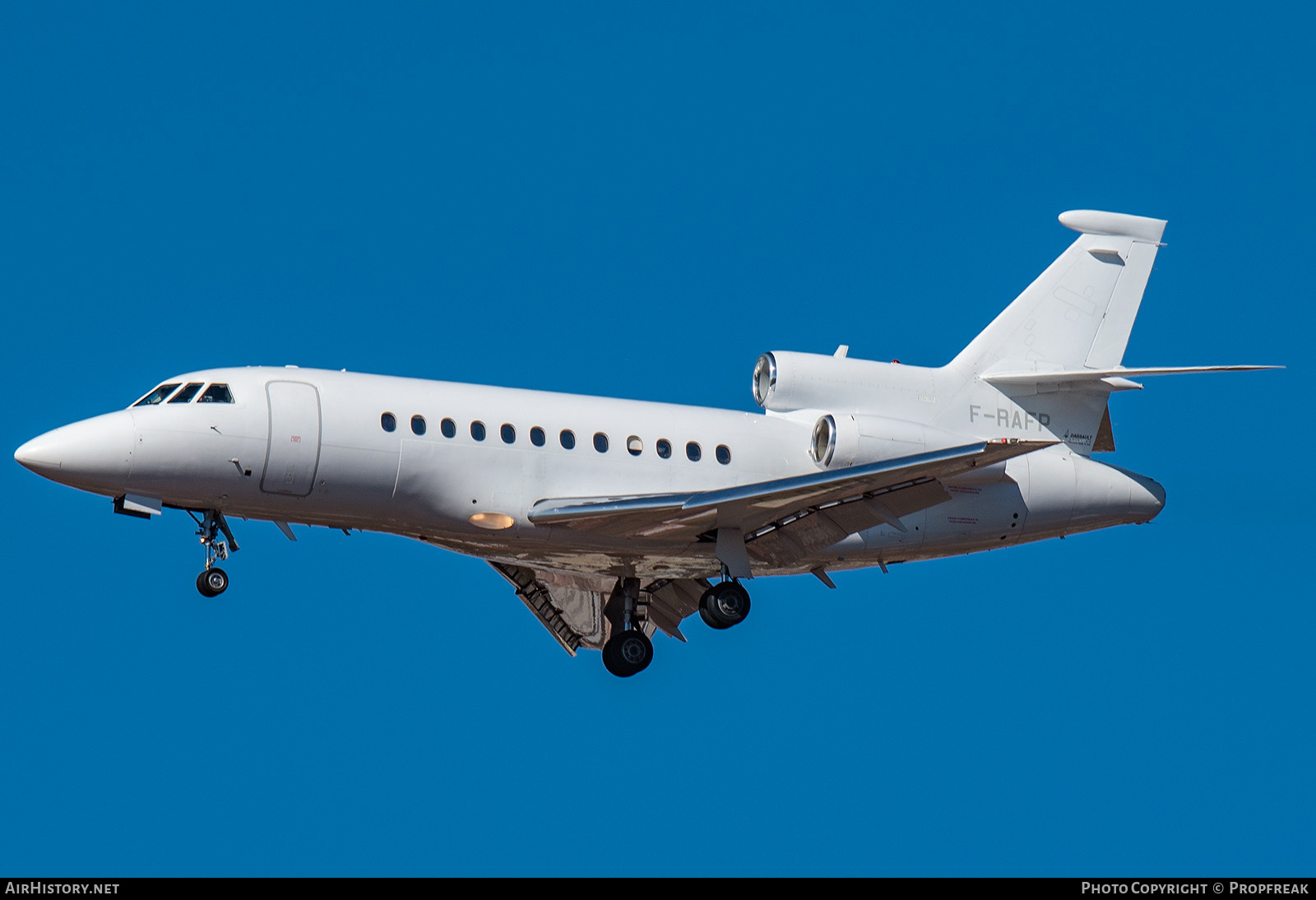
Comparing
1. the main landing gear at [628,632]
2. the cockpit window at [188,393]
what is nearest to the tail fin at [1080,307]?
the main landing gear at [628,632]

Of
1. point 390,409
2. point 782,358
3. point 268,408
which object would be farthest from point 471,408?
point 782,358

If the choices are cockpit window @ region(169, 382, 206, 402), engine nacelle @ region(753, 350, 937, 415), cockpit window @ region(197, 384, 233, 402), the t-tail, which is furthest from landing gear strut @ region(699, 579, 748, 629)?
cockpit window @ region(169, 382, 206, 402)

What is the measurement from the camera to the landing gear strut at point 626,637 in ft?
93.7

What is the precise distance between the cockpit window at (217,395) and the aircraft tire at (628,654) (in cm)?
762

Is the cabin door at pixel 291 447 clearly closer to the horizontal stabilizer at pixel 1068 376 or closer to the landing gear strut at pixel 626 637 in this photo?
the landing gear strut at pixel 626 637

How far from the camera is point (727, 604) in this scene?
86.4 ft

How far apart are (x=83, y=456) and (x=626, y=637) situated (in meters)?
9.07

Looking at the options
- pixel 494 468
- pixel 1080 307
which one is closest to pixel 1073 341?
pixel 1080 307

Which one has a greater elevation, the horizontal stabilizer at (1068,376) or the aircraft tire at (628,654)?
the horizontal stabilizer at (1068,376)

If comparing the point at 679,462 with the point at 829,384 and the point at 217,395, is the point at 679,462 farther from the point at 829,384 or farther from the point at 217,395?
the point at 217,395

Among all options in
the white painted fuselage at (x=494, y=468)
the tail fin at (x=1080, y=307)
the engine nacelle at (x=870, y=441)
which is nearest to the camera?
the white painted fuselage at (x=494, y=468)

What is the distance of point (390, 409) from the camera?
2506 cm
